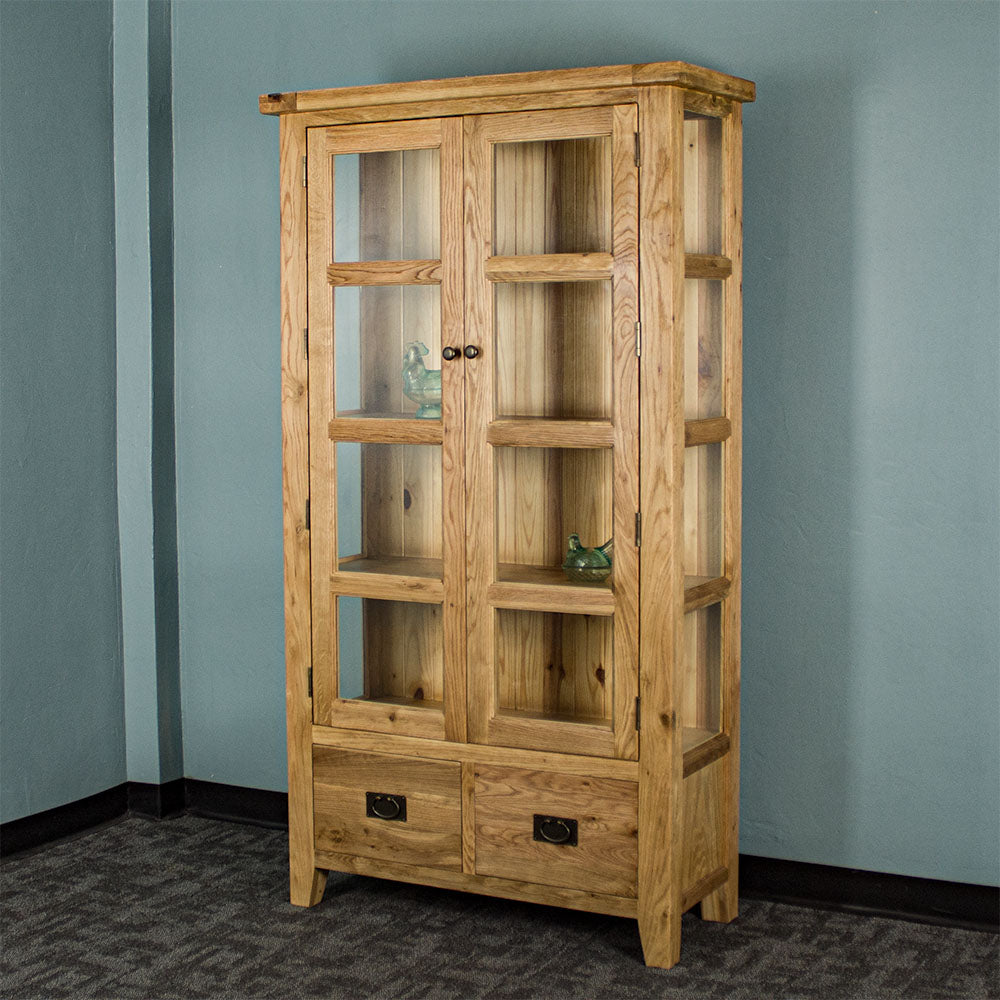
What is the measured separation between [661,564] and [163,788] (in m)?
1.79

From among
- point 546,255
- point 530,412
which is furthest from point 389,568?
point 546,255

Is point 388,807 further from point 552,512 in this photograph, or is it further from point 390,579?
point 552,512

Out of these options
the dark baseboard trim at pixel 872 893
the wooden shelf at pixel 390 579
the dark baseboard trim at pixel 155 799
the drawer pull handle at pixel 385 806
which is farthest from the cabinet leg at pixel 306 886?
the dark baseboard trim at pixel 872 893

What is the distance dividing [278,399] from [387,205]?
84cm

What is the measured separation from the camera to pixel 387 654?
115 inches

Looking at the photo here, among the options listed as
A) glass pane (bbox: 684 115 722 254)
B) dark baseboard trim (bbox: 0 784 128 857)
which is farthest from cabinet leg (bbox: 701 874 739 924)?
dark baseboard trim (bbox: 0 784 128 857)

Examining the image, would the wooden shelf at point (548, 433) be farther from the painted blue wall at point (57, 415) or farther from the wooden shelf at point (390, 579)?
the painted blue wall at point (57, 415)

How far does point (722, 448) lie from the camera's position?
2801 mm

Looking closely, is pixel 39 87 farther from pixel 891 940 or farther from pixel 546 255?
pixel 891 940

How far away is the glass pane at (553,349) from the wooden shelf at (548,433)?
0.04m

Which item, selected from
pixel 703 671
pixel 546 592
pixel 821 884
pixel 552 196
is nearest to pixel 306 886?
pixel 546 592

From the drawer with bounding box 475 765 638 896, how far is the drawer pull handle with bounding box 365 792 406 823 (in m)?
0.19

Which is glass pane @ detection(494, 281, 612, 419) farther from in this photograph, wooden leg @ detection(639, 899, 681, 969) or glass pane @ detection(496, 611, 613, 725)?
wooden leg @ detection(639, 899, 681, 969)

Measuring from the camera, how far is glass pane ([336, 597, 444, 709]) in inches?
114
